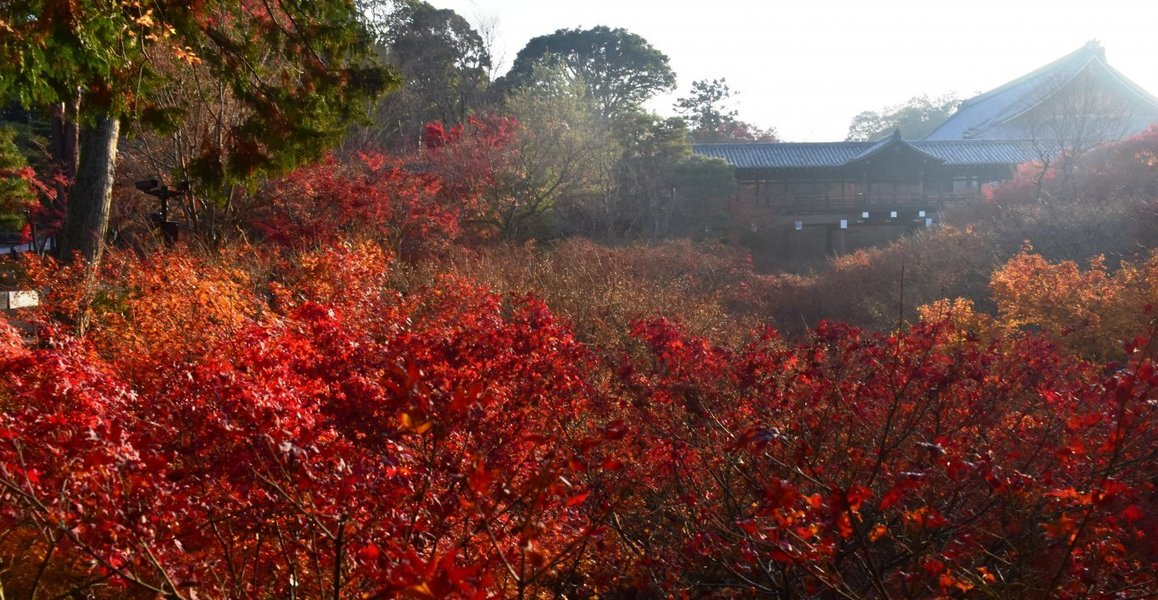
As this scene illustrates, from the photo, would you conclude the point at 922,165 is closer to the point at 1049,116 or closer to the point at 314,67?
the point at 1049,116

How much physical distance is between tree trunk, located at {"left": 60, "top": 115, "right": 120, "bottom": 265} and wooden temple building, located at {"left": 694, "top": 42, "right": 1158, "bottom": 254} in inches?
818

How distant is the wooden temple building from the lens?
99.5 ft

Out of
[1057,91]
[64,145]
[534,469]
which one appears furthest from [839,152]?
[534,469]

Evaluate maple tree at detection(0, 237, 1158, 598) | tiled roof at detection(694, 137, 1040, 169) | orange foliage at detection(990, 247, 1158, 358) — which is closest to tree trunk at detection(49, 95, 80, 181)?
maple tree at detection(0, 237, 1158, 598)

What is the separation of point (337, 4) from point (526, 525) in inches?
261

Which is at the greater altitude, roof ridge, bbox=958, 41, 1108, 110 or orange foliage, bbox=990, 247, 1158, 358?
roof ridge, bbox=958, 41, 1108, 110

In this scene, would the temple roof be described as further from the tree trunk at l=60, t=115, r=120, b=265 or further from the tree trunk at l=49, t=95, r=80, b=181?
the tree trunk at l=60, t=115, r=120, b=265

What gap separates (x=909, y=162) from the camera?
105ft

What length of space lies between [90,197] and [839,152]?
27.4 m

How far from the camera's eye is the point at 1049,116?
3278 cm

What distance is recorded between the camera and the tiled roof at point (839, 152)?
107ft

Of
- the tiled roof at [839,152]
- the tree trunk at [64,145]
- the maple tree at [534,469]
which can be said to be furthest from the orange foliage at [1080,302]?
the tiled roof at [839,152]

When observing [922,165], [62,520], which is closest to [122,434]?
[62,520]

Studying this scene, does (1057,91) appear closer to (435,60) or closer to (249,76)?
(435,60)
